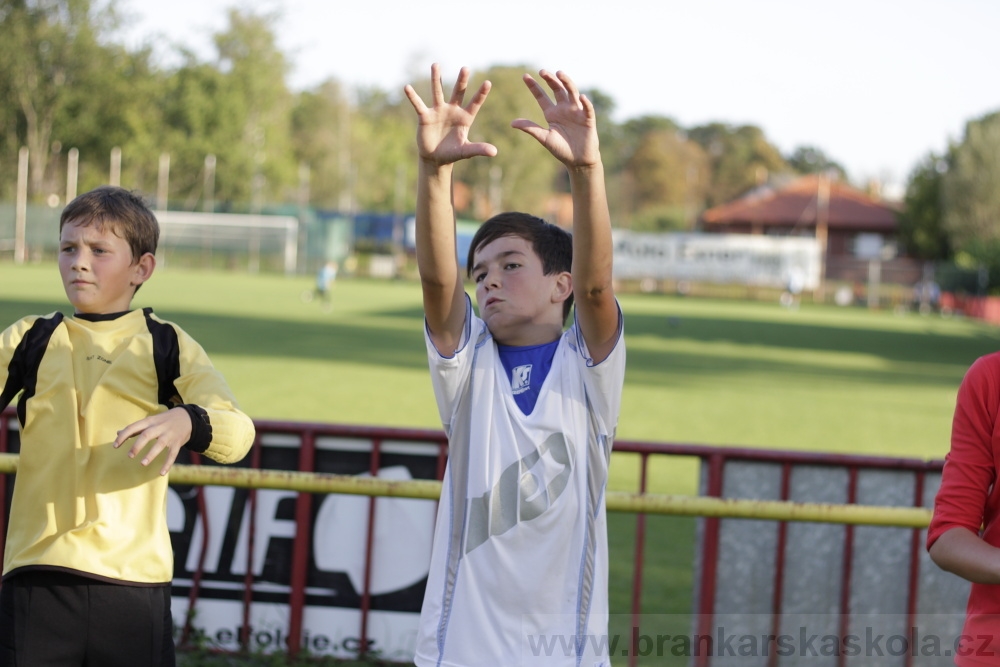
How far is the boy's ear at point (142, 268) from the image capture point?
116 inches

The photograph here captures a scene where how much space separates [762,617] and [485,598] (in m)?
2.44

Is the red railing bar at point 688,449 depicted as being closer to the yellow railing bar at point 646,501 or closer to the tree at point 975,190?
the yellow railing bar at point 646,501

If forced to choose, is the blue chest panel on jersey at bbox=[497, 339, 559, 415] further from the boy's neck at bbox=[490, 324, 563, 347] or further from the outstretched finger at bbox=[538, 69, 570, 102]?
the outstretched finger at bbox=[538, 69, 570, 102]

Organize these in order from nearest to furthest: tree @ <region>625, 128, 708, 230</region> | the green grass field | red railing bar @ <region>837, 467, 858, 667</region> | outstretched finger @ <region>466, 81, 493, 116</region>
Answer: outstretched finger @ <region>466, 81, 493, 116</region> → red railing bar @ <region>837, 467, 858, 667</region> → the green grass field → tree @ <region>625, 128, 708, 230</region>

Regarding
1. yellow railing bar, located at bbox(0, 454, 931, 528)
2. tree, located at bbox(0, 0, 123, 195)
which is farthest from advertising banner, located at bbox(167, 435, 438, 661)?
tree, located at bbox(0, 0, 123, 195)

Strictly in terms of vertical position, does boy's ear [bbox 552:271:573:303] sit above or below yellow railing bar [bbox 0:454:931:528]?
above

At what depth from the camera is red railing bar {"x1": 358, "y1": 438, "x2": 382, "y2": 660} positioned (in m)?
4.85

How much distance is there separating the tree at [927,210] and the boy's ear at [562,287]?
71610mm

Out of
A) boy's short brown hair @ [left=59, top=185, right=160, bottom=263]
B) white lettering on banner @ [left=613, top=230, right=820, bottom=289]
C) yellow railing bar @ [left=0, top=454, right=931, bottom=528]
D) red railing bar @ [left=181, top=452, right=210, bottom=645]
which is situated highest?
white lettering on banner @ [left=613, top=230, right=820, bottom=289]

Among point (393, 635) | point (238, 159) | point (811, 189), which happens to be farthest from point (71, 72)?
point (393, 635)

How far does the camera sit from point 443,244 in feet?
8.93

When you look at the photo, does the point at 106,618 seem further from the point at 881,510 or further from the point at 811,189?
the point at 811,189

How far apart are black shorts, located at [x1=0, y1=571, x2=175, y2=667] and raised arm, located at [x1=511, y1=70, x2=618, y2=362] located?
1.35 m

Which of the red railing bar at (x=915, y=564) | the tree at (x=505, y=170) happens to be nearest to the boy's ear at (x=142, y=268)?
the red railing bar at (x=915, y=564)
